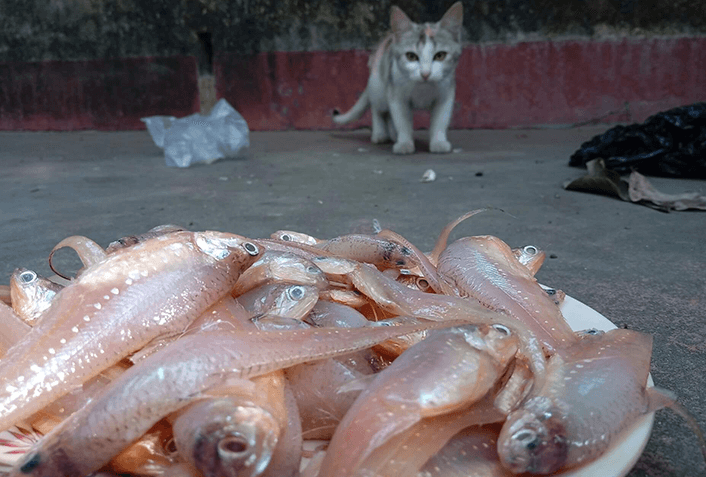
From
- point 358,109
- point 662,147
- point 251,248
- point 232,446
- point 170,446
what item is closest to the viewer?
point 232,446

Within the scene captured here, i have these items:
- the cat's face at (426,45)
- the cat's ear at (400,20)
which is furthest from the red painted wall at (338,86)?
the cat's ear at (400,20)

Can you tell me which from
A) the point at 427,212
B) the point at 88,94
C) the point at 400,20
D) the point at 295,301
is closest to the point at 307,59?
the point at 400,20

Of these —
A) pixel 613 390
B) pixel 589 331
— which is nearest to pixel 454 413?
pixel 613 390

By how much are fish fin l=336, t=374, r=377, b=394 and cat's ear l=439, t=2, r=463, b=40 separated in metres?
4.52

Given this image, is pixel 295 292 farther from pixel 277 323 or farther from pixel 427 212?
pixel 427 212

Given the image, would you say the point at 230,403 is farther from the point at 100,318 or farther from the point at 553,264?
the point at 553,264

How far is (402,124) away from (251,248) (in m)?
4.47

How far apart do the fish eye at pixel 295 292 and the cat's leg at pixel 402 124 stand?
14.5ft

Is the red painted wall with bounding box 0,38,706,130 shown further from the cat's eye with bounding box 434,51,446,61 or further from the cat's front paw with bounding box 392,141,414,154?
the cat's eye with bounding box 434,51,446,61

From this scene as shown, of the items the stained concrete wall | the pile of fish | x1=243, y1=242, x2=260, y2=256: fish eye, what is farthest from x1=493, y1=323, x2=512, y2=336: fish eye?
the stained concrete wall

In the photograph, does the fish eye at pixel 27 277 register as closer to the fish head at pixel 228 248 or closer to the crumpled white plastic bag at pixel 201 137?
the fish head at pixel 228 248

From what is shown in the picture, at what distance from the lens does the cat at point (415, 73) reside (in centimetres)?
469

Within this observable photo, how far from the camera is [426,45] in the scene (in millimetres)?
4617

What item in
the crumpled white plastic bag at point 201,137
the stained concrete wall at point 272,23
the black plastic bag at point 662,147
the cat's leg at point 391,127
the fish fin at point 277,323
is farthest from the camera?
the stained concrete wall at point 272,23
